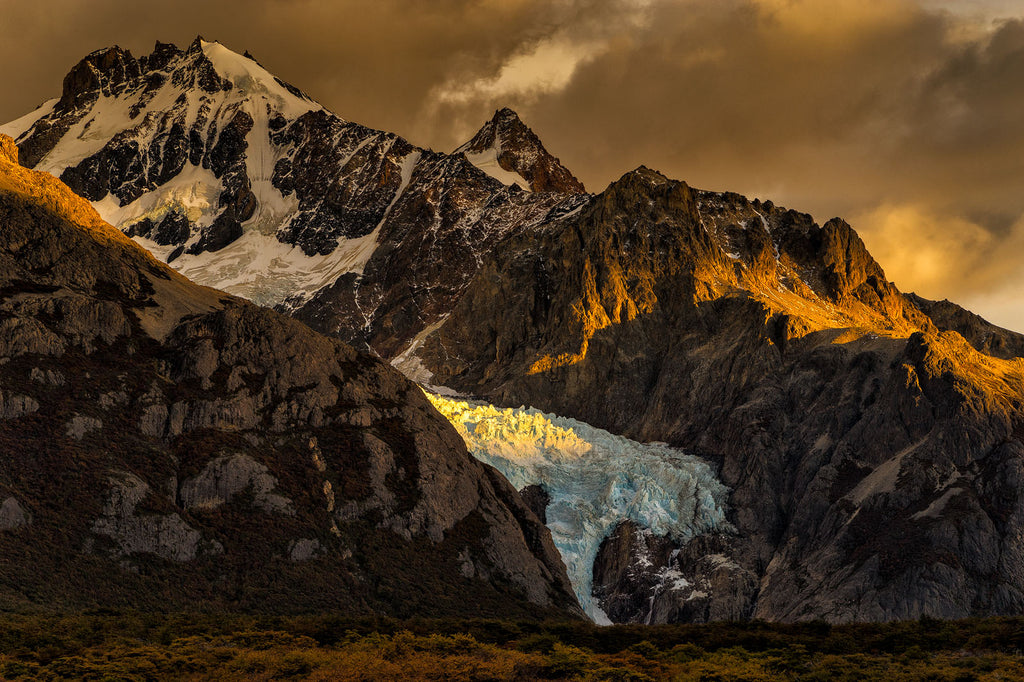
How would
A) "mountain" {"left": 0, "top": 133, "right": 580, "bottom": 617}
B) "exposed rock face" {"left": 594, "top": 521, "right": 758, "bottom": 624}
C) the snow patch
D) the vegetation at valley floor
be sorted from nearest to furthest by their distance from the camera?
the vegetation at valley floor → "mountain" {"left": 0, "top": 133, "right": 580, "bottom": 617} → the snow patch → "exposed rock face" {"left": 594, "top": 521, "right": 758, "bottom": 624}

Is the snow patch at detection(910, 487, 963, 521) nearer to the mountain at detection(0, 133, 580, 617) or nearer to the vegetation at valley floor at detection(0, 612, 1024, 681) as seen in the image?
the mountain at detection(0, 133, 580, 617)

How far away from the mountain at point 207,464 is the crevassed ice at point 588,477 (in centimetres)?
3726

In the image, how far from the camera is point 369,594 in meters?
90.6

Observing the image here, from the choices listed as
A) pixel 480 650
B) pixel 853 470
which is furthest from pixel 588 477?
pixel 480 650

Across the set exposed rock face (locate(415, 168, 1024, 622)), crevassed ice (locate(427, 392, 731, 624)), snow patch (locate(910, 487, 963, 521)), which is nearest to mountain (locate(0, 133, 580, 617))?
crevassed ice (locate(427, 392, 731, 624))

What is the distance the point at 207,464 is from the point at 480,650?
148 ft

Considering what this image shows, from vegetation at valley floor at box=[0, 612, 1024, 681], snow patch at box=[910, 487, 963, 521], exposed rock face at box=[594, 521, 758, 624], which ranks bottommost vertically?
vegetation at valley floor at box=[0, 612, 1024, 681]

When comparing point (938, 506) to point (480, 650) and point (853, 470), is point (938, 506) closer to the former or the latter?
point (853, 470)

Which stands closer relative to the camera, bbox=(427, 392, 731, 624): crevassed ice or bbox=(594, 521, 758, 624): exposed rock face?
bbox=(594, 521, 758, 624): exposed rock face

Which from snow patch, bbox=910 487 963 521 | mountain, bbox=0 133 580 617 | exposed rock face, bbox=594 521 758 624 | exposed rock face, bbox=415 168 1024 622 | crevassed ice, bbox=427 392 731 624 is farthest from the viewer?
crevassed ice, bbox=427 392 731 624

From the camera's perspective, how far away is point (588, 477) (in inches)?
6644

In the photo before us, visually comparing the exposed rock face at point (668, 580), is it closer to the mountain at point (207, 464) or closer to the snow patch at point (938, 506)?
the snow patch at point (938, 506)

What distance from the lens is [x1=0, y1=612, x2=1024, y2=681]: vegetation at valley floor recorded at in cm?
4844

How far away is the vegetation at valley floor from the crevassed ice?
278ft
